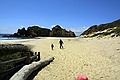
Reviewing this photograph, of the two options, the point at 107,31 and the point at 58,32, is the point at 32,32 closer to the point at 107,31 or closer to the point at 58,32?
the point at 58,32

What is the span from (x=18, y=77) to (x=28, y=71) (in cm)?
127

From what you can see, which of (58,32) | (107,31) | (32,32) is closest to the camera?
(107,31)

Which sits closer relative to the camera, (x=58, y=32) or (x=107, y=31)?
(x=107, y=31)

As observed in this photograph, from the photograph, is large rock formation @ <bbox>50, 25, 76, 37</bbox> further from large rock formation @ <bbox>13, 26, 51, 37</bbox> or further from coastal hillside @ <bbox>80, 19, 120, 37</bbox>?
coastal hillside @ <bbox>80, 19, 120, 37</bbox>

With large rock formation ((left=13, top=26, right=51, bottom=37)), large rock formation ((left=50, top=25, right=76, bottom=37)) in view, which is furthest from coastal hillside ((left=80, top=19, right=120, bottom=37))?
large rock formation ((left=50, top=25, right=76, bottom=37))

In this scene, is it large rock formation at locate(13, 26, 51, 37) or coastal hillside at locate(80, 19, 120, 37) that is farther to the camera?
large rock formation at locate(13, 26, 51, 37)

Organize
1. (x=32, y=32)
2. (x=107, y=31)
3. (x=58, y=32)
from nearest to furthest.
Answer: (x=107, y=31), (x=32, y=32), (x=58, y=32)

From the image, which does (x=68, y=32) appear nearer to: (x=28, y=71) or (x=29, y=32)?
(x=29, y=32)

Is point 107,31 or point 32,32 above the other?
point 32,32

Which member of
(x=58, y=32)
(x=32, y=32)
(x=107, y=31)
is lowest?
(x=107, y=31)

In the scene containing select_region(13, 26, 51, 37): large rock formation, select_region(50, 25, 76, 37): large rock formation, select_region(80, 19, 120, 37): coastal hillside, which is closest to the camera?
select_region(80, 19, 120, 37): coastal hillside

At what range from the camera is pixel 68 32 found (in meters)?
121

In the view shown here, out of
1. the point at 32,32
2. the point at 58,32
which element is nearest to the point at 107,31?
the point at 32,32

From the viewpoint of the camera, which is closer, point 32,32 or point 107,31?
point 107,31
